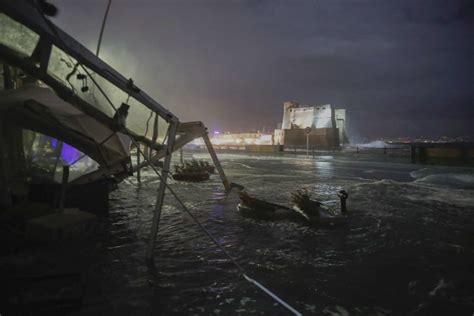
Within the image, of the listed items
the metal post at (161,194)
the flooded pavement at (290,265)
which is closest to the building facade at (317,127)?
the flooded pavement at (290,265)

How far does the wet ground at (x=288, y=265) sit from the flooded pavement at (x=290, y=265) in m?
0.02

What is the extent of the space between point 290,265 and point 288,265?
37mm

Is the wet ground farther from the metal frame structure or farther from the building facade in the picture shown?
the building facade

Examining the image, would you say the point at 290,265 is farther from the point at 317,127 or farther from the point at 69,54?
the point at 317,127

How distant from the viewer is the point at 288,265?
5562mm

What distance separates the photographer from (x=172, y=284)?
4.70m

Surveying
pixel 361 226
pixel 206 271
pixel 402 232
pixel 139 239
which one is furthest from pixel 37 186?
pixel 402 232

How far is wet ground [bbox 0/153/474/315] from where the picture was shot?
4160mm

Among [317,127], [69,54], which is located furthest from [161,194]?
[317,127]

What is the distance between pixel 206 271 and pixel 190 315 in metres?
1.39

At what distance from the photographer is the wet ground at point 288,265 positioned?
13.6 ft

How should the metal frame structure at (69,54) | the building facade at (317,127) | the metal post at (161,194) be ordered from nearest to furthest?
the metal frame structure at (69,54), the metal post at (161,194), the building facade at (317,127)

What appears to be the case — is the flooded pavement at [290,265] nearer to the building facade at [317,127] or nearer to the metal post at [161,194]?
the metal post at [161,194]

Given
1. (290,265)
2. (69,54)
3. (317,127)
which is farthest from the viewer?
(317,127)
